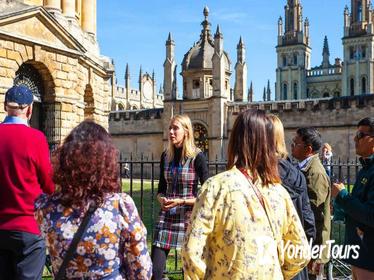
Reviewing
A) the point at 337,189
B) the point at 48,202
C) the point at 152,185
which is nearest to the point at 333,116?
the point at 152,185

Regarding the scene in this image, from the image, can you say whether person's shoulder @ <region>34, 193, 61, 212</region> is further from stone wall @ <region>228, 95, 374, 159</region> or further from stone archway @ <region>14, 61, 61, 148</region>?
stone wall @ <region>228, 95, 374, 159</region>

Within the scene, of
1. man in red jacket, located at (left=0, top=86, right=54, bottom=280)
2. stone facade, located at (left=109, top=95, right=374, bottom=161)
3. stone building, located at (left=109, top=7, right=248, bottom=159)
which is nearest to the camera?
man in red jacket, located at (left=0, top=86, right=54, bottom=280)

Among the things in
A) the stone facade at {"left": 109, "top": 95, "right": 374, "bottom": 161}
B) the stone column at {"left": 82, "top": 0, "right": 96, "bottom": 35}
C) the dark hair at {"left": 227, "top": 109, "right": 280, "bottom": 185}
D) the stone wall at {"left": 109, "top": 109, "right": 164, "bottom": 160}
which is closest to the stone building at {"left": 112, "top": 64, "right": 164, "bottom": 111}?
the stone wall at {"left": 109, "top": 109, "right": 164, "bottom": 160}

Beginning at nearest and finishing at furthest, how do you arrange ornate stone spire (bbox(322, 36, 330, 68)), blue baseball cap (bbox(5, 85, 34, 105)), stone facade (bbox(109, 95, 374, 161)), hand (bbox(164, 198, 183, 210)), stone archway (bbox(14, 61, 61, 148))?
blue baseball cap (bbox(5, 85, 34, 105)) < hand (bbox(164, 198, 183, 210)) < stone archway (bbox(14, 61, 61, 148)) < stone facade (bbox(109, 95, 374, 161)) < ornate stone spire (bbox(322, 36, 330, 68))

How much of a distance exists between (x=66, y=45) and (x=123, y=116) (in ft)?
82.9

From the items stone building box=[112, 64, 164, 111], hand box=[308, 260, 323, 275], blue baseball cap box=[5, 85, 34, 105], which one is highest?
stone building box=[112, 64, 164, 111]

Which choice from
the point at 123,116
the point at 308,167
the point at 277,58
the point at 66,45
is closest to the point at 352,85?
the point at 277,58

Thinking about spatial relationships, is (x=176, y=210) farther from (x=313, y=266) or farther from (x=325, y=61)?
(x=325, y=61)

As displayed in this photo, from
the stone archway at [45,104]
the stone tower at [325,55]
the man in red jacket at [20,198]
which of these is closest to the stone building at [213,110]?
the stone archway at [45,104]

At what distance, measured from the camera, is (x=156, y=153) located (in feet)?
114

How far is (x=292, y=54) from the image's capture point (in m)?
81.1

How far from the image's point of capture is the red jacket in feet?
10.8

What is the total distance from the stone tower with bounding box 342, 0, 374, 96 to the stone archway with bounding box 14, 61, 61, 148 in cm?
6700

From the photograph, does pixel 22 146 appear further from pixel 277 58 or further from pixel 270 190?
pixel 277 58
